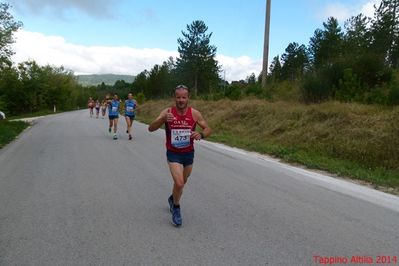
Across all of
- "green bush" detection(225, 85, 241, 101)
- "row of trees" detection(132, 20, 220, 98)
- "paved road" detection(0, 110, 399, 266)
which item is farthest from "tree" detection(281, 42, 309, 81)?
"paved road" detection(0, 110, 399, 266)

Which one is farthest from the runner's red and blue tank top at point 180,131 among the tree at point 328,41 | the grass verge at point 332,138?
the tree at point 328,41

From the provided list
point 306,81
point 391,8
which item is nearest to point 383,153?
point 306,81

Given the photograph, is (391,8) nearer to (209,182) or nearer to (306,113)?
(306,113)

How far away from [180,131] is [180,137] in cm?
8

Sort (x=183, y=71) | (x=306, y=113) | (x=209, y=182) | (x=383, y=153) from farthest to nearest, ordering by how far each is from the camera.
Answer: (x=183, y=71)
(x=306, y=113)
(x=383, y=153)
(x=209, y=182)

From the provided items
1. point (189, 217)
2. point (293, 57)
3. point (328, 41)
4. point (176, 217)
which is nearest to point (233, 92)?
point (189, 217)

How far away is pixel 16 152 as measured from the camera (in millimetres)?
12469

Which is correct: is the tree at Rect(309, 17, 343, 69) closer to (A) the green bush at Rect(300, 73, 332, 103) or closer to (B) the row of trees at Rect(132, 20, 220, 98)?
(B) the row of trees at Rect(132, 20, 220, 98)

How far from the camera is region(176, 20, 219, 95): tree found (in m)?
63.5

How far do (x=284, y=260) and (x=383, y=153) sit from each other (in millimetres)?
7313

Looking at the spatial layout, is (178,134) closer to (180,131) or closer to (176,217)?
(180,131)

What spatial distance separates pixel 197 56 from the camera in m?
63.6

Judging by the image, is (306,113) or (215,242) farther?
(306,113)

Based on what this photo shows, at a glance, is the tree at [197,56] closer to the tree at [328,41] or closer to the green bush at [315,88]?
the tree at [328,41]
